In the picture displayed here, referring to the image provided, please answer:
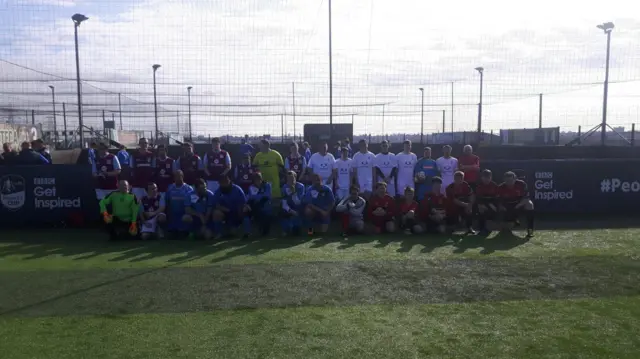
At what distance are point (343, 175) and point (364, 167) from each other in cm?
46

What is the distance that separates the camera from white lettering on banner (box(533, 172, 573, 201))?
11.7 m

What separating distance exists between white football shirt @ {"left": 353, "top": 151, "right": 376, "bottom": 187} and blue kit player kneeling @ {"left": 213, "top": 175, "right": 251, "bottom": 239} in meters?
2.51

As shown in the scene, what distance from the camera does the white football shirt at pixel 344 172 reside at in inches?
419

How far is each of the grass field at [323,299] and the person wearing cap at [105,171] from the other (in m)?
1.70

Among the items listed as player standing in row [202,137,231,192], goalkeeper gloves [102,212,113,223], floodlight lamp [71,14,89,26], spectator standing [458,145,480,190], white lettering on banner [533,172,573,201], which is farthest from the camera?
floodlight lamp [71,14,89,26]

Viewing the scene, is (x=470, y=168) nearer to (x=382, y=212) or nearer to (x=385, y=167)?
(x=385, y=167)

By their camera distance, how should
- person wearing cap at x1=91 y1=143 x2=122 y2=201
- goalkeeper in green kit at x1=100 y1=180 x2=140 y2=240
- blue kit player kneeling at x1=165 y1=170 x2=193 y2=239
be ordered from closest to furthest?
1. goalkeeper in green kit at x1=100 y1=180 x2=140 y2=240
2. blue kit player kneeling at x1=165 y1=170 x2=193 y2=239
3. person wearing cap at x1=91 y1=143 x2=122 y2=201

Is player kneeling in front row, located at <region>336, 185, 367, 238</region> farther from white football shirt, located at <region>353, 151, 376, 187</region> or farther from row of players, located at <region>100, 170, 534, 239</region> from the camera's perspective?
white football shirt, located at <region>353, 151, 376, 187</region>

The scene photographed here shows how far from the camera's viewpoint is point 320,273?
6.73 meters

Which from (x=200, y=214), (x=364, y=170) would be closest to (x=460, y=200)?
(x=364, y=170)

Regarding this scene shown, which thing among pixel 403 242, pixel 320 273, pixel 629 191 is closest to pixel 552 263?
pixel 403 242

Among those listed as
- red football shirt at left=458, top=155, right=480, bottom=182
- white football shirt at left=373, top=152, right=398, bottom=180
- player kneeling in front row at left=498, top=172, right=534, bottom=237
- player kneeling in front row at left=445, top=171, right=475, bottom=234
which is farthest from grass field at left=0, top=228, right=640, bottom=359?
white football shirt at left=373, top=152, right=398, bottom=180

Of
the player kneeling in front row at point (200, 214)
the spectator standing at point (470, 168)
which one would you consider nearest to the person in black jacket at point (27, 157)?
the player kneeling in front row at point (200, 214)

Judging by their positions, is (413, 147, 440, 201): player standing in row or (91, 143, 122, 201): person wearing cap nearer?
(91, 143, 122, 201): person wearing cap
